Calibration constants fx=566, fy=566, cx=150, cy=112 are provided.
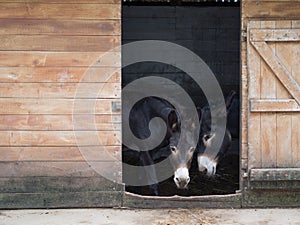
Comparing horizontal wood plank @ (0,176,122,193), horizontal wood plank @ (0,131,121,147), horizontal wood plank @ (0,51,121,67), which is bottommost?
horizontal wood plank @ (0,176,122,193)

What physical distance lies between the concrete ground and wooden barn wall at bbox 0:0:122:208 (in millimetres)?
179

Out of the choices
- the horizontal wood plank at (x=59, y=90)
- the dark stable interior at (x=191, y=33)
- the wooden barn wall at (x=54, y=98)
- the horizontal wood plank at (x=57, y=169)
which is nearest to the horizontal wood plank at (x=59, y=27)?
the wooden barn wall at (x=54, y=98)

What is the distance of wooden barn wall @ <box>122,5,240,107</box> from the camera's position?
9.16 metres

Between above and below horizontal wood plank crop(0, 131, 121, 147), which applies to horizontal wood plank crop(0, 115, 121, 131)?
above

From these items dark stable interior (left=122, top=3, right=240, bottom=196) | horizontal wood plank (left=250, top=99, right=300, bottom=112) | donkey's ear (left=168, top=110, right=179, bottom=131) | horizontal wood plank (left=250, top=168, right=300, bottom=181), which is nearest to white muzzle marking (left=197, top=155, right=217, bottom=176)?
donkey's ear (left=168, top=110, right=179, bottom=131)

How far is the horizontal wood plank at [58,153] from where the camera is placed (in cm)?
538

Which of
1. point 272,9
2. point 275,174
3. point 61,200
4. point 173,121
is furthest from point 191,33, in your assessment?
point 61,200

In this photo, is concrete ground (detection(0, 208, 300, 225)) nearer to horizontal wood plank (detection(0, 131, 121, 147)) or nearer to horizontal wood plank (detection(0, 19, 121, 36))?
horizontal wood plank (detection(0, 131, 121, 147))

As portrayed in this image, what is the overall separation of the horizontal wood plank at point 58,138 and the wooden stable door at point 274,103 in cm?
134

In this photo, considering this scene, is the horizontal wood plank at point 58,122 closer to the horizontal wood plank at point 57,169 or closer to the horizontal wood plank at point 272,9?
the horizontal wood plank at point 57,169

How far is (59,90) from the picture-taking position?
5.35 meters

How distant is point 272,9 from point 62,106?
7.15 feet

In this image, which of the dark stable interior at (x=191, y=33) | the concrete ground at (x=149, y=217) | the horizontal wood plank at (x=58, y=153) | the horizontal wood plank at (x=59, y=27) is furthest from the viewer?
the dark stable interior at (x=191, y=33)

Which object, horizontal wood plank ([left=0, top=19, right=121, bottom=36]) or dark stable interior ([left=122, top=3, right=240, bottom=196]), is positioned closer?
horizontal wood plank ([left=0, top=19, right=121, bottom=36])
